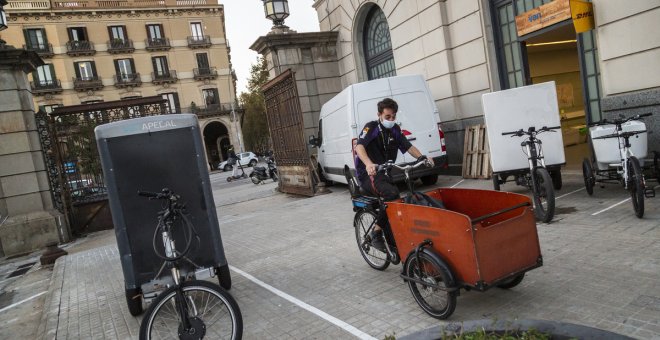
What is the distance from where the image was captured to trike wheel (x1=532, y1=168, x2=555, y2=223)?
5906mm

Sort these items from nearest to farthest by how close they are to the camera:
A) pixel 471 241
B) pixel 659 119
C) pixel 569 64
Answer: pixel 471 241 < pixel 659 119 < pixel 569 64

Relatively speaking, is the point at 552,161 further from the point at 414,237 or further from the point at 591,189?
the point at 414,237

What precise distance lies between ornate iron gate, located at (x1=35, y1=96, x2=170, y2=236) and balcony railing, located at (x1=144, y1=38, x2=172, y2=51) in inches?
1431

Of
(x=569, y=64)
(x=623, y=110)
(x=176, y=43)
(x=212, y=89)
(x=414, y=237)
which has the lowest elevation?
(x=414, y=237)

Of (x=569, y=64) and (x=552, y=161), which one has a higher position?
(x=569, y=64)

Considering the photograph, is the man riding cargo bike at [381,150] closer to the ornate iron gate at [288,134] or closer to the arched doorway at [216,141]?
the ornate iron gate at [288,134]

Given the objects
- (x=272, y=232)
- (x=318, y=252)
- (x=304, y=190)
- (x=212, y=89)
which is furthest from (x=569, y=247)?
(x=212, y=89)

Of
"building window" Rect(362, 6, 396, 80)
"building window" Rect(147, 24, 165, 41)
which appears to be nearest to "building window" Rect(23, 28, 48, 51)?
"building window" Rect(147, 24, 165, 41)

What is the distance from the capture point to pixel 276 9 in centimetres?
1488

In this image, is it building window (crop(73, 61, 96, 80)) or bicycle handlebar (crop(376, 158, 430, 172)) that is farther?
building window (crop(73, 61, 96, 80))

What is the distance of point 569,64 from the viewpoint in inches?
576

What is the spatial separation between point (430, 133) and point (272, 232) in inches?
161

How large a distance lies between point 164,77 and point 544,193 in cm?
4587

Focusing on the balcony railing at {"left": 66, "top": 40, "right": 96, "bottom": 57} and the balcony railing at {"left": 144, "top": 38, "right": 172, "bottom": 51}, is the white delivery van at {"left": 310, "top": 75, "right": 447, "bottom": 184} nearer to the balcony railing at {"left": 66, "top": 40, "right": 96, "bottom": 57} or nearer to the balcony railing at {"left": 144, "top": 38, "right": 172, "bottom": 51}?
the balcony railing at {"left": 144, "top": 38, "right": 172, "bottom": 51}
